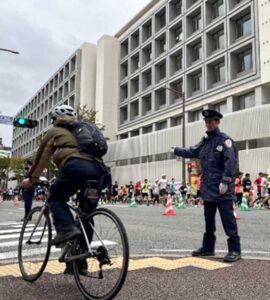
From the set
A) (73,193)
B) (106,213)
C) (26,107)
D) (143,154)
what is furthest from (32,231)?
(26,107)

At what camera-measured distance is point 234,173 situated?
17.2 feet

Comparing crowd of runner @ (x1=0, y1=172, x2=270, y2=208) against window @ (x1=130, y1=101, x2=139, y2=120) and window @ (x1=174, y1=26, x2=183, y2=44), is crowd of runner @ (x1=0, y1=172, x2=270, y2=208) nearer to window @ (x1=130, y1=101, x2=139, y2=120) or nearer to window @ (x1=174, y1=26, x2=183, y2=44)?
window @ (x1=130, y1=101, x2=139, y2=120)

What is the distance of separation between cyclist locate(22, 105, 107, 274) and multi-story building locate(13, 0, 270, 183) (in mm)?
22072

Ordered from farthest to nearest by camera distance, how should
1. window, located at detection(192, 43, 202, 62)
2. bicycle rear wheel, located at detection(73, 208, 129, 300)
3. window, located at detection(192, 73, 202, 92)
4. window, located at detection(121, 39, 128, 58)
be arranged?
1. window, located at detection(121, 39, 128, 58)
2. window, located at detection(192, 43, 202, 62)
3. window, located at detection(192, 73, 202, 92)
4. bicycle rear wheel, located at detection(73, 208, 129, 300)

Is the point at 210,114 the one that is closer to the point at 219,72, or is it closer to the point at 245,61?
the point at 245,61

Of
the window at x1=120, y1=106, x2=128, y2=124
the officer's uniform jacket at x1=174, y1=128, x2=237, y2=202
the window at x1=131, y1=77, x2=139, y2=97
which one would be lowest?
the officer's uniform jacket at x1=174, y1=128, x2=237, y2=202

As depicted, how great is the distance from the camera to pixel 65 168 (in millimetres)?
3725

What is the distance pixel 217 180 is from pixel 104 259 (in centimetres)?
239

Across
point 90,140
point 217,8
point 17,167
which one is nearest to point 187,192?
point 217,8

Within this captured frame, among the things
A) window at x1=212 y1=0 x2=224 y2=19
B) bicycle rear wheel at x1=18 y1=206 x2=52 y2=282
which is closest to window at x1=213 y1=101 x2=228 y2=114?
window at x1=212 y1=0 x2=224 y2=19

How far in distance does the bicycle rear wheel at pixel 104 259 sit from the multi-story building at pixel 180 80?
2242cm

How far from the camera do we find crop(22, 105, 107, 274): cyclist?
3.70 m

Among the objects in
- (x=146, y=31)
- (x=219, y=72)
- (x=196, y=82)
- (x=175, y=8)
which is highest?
(x=175, y=8)

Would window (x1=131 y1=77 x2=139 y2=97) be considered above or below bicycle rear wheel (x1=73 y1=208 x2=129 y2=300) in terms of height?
above
